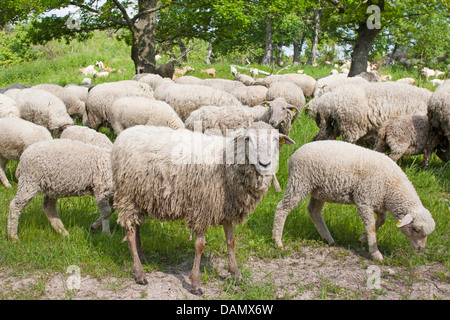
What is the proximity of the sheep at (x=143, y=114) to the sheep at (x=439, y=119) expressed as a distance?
4189mm

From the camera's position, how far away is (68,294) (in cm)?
354

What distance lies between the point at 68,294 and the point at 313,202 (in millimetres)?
2776

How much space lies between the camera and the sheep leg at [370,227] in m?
4.18

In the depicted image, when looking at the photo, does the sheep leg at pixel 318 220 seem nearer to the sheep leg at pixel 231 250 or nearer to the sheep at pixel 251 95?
the sheep leg at pixel 231 250

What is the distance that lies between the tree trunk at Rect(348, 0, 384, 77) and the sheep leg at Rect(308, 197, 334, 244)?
9088 millimetres

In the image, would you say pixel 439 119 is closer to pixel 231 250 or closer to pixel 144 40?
pixel 231 250

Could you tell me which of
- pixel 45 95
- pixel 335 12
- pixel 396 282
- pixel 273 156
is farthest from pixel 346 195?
pixel 335 12

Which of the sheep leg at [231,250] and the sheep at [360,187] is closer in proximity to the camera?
the sheep leg at [231,250]

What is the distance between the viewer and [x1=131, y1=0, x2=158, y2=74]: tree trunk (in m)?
13.9

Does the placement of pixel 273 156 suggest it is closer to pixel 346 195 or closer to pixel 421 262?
pixel 346 195

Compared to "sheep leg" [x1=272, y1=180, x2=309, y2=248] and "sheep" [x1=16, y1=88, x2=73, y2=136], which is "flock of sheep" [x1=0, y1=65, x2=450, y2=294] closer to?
"sheep leg" [x1=272, y1=180, x2=309, y2=248]

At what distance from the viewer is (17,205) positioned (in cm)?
455

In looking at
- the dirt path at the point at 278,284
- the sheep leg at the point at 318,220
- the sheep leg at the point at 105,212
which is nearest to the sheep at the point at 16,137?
the sheep leg at the point at 105,212

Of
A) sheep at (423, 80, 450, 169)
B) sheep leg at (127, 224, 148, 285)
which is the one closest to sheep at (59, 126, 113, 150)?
sheep leg at (127, 224, 148, 285)
